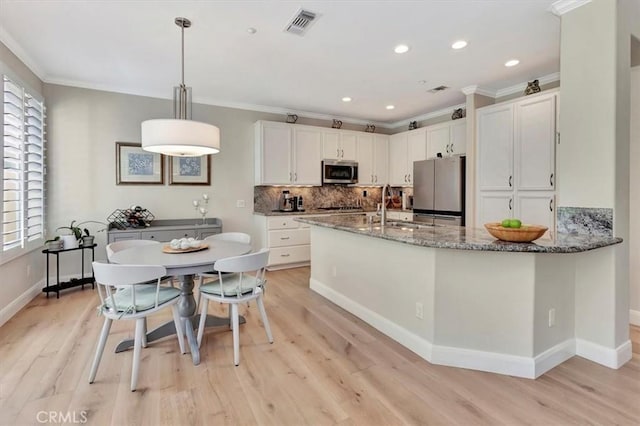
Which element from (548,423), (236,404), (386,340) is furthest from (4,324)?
(548,423)

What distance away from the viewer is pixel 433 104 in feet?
17.2

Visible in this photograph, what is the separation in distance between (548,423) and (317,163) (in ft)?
15.1

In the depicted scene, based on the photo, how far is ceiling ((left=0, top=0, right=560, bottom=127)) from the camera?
101 inches

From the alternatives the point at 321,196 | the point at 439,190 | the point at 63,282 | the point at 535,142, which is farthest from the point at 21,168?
the point at 535,142

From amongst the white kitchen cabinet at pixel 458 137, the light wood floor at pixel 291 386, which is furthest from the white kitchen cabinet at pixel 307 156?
the light wood floor at pixel 291 386

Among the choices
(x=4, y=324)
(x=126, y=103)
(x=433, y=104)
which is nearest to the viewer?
(x=4, y=324)

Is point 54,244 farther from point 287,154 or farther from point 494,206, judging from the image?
point 494,206

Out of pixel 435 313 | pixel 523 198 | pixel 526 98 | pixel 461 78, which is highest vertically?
pixel 461 78

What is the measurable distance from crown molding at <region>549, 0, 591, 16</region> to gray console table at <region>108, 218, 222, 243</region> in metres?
4.31

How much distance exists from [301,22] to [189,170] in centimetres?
297

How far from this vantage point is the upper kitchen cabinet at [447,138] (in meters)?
4.89

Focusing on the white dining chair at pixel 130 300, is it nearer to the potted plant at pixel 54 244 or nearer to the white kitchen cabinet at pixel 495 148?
the potted plant at pixel 54 244

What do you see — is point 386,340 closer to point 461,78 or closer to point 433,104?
point 461,78
